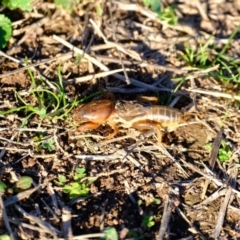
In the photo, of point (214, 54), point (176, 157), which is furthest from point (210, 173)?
point (214, 54)

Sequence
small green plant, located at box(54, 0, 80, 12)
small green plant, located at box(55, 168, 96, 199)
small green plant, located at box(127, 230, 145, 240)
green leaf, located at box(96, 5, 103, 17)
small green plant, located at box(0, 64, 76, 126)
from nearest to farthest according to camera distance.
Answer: small green plant, located at box(127, 230, 145, 240) → small green plant, located at box(55, 168, 96, 199) → small green plant, located at box(0, 64, 76, 126) → small green plant, located at box(54, 0, 80, 12) → green leaf, located at box(96, 5, 103, 17)

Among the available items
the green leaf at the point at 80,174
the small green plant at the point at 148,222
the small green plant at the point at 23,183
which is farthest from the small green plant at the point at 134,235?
the small green plant at the point at 23,183

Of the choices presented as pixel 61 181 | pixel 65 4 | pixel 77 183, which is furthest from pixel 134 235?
pixel 65 4

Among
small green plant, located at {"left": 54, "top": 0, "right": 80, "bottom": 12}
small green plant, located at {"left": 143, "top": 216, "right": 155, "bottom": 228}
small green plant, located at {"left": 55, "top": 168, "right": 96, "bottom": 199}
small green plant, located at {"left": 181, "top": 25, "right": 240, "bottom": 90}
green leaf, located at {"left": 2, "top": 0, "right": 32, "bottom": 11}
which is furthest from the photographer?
small green plant, located at {"left": 54, "top": 0, "right": 80, "bottom": 12}

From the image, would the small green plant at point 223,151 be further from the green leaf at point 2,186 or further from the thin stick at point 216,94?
the green leaf at point 2,186

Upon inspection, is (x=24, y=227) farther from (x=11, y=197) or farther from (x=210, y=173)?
(x=210, y=173)

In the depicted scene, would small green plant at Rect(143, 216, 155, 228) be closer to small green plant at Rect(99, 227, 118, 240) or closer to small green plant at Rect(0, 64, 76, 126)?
small green plant at Rect(99, 227, 118, 240)

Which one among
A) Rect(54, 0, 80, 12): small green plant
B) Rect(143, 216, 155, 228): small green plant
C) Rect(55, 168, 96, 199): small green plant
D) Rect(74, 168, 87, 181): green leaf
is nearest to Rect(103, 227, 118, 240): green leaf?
Rect(143, 216, 155, 228): small green plant
